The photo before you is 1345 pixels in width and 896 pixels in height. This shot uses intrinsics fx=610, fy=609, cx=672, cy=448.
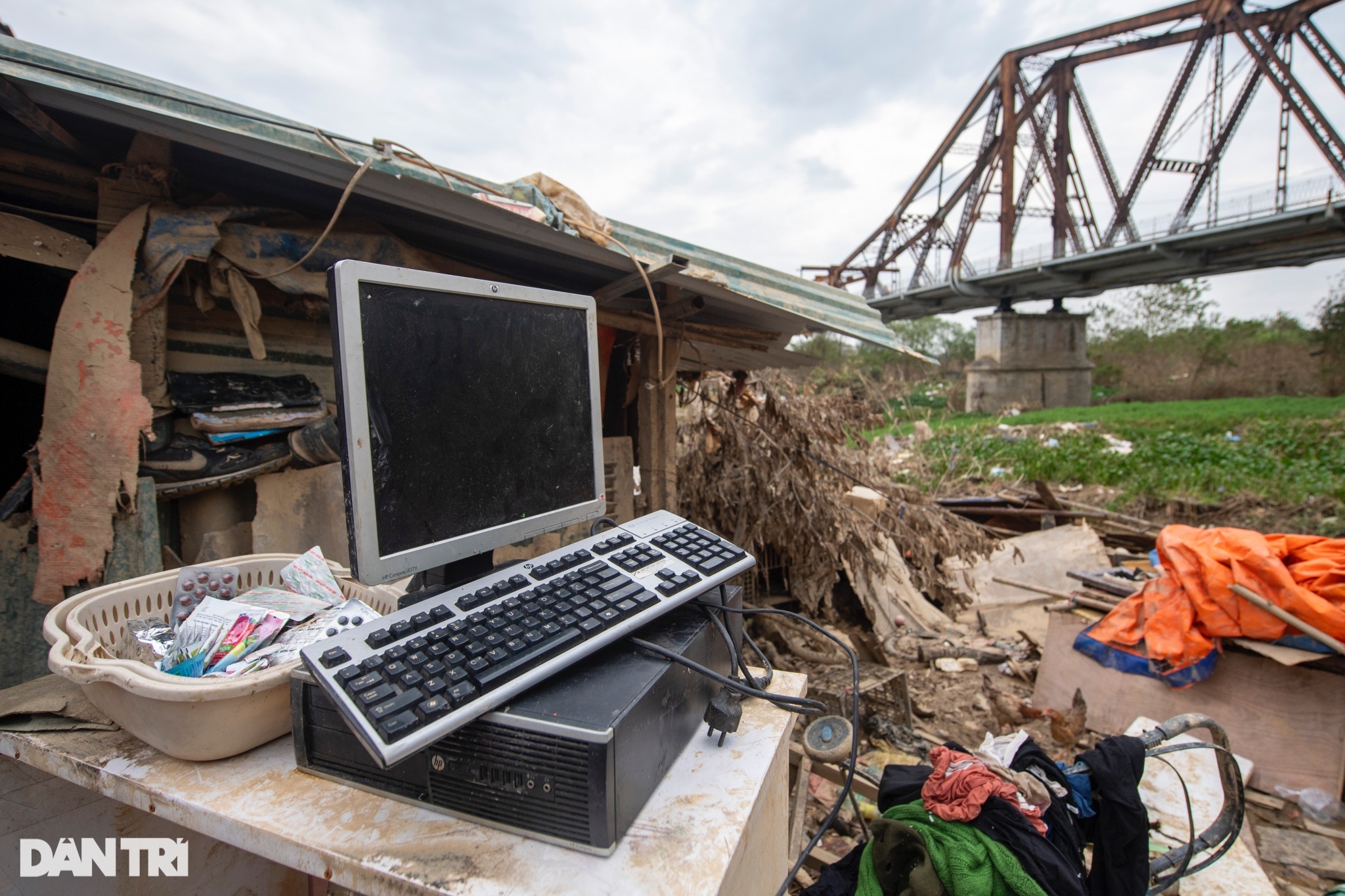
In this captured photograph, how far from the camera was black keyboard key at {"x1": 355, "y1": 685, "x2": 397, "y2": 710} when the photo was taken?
0.72m

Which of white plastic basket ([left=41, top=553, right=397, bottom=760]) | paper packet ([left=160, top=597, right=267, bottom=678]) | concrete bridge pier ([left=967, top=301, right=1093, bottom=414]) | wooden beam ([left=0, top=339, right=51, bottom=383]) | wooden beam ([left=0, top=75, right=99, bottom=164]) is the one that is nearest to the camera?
white plastic basket ([left=41, top=553, right=397, bottom=760])

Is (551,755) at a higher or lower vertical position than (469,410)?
lower

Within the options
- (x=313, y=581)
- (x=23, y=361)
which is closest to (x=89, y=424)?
(x=23, y=361)

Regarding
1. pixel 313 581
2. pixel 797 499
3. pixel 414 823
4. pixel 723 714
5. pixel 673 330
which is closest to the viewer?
pixel 414 823

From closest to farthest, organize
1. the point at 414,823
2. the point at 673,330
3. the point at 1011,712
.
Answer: the point at 414,823 < the point at 673,330 < the point at 1011,712

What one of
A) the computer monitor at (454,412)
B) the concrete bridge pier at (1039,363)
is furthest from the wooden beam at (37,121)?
the concrete bridge pier at (1039,363)

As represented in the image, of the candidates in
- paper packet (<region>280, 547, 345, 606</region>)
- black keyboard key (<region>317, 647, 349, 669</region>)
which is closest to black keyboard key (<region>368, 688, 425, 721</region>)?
black keyboard key (<region>317, 647, 349, 669</region>)

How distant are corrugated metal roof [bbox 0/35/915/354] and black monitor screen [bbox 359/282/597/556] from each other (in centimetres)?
90

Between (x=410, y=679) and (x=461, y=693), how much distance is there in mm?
71

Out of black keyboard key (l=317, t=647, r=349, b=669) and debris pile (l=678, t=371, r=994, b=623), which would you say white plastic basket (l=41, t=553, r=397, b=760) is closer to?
black keyboard key (l=317, t=647, r=349, b=669)

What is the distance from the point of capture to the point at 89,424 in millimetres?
1736

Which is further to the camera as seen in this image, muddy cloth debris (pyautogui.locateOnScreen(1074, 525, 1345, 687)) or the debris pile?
the debris pile

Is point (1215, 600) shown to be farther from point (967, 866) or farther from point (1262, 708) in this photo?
point (967, 866)

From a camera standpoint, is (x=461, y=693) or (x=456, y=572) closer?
(x=461, y=693)
